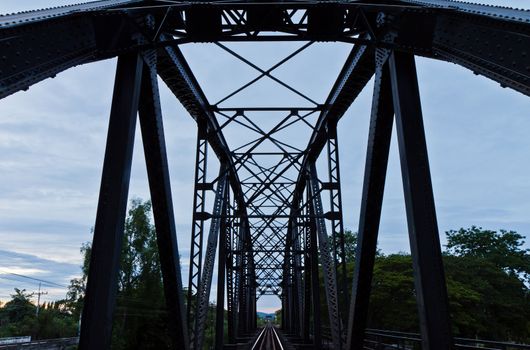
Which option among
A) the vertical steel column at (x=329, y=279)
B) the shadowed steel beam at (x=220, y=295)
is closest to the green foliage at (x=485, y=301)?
the shadowed steel beam at (x=220, y=295)

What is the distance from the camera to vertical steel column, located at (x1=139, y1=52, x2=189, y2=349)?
670 cm

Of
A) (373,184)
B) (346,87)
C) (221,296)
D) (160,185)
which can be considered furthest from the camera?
(221,296)

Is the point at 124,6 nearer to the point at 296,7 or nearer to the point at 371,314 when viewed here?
the point at 296,7

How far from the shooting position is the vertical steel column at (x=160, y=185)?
670 cm

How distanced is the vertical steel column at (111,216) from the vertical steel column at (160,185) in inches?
26.6

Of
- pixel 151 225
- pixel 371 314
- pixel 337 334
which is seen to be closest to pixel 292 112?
pixel 337 334

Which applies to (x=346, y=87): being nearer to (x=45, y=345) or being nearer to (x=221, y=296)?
(x=221, y=296)

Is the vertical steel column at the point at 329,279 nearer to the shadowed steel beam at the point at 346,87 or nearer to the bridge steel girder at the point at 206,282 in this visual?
the shadowed steel beam at the point at 346,87

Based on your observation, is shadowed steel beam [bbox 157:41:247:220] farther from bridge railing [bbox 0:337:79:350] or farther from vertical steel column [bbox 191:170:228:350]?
bridge railing [bbox 0:337:79:350]

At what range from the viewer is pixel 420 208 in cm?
507

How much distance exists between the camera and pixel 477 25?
13.7 feet

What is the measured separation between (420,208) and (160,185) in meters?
A: 3.96

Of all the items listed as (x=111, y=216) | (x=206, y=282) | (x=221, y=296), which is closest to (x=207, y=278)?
(x=206, y=282)

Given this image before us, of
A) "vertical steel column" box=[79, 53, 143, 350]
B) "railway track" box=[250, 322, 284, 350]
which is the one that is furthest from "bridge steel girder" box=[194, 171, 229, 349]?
"railway track" box=[250, 322, 284, 350]
